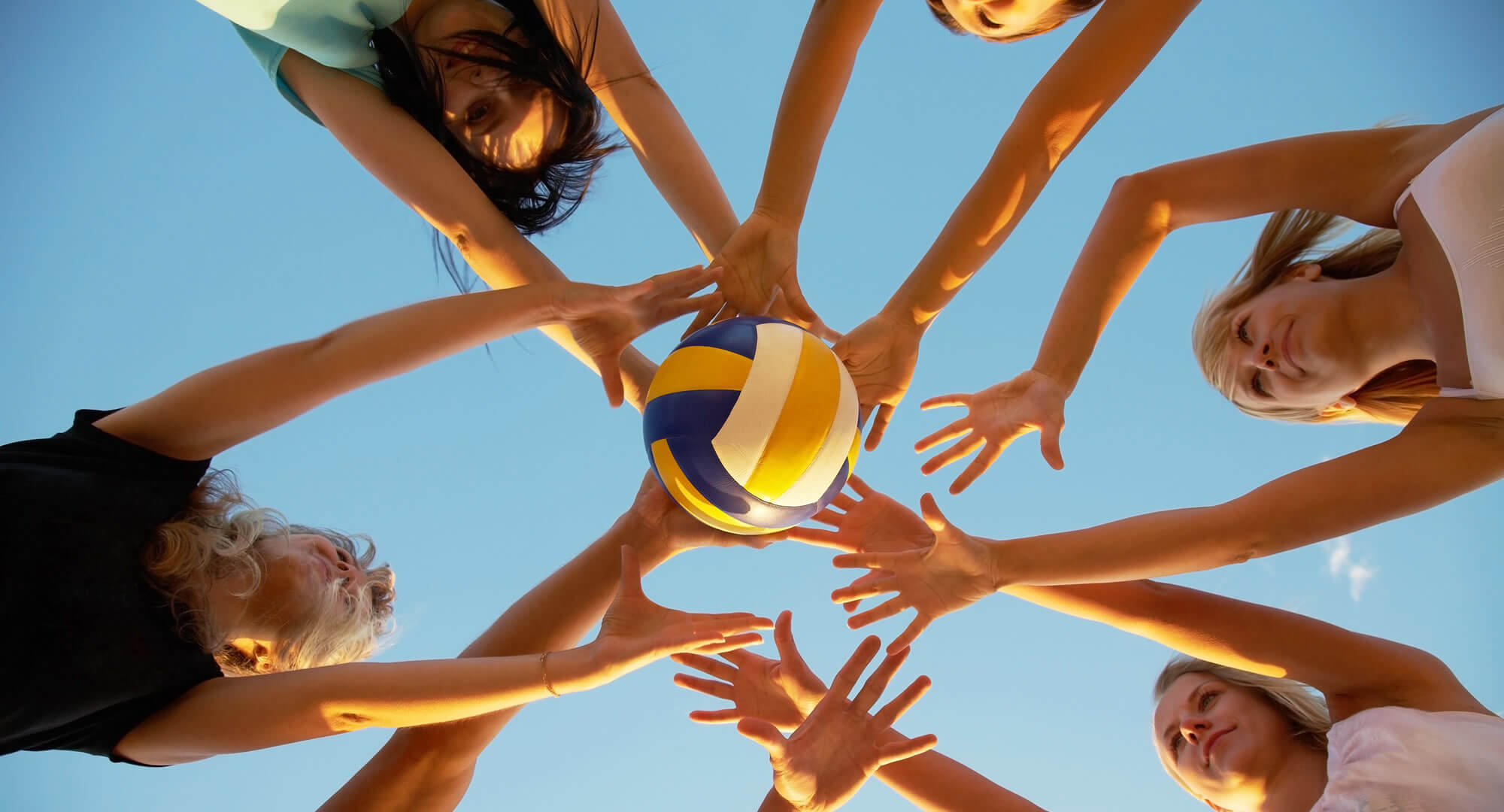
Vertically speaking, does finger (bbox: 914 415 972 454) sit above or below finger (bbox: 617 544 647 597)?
above

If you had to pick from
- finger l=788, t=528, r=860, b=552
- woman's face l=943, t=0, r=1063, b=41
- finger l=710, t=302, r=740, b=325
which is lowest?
finger l=788, t=528, r=860, b=552

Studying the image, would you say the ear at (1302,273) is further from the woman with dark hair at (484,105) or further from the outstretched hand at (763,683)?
the outstretched hand at (763,683)

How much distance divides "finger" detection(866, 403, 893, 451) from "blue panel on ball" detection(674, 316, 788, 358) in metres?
0.82

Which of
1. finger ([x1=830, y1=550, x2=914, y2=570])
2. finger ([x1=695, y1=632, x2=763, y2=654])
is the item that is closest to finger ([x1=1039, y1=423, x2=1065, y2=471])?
finger ([x1=830, y1=550, x2=914, y2=570])

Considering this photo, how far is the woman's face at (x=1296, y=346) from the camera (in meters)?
3.26

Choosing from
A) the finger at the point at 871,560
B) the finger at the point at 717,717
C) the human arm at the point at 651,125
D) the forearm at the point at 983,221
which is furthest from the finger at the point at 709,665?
the human arm at the point at 651,125

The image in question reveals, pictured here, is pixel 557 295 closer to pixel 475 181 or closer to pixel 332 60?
pixel 475 181

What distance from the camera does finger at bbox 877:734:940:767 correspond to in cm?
319

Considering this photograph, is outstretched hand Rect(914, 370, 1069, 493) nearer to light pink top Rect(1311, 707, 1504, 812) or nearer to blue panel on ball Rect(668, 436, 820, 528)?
blue panel on ball Rect(668, 436, 820, 528)

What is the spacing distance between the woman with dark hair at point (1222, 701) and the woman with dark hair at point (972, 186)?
675 mm

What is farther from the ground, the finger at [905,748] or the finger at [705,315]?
the finger at [705,315]

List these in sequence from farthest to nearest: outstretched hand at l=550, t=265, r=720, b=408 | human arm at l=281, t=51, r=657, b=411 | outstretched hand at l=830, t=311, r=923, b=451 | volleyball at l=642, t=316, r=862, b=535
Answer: human arm at l=281, t=51, r=657, b=411 < outstretched hand at l=830, t=311, r=923, b=451 < outstretched hand at l=550, t=265, r=720, b=408 < volleyball at l=642, t=316, r=862, b=535

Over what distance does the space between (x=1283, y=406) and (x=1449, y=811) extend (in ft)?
5.30

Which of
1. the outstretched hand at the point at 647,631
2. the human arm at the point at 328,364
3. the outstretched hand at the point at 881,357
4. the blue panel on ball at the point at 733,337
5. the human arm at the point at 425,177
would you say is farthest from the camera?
the human arm at the point at 425,177
